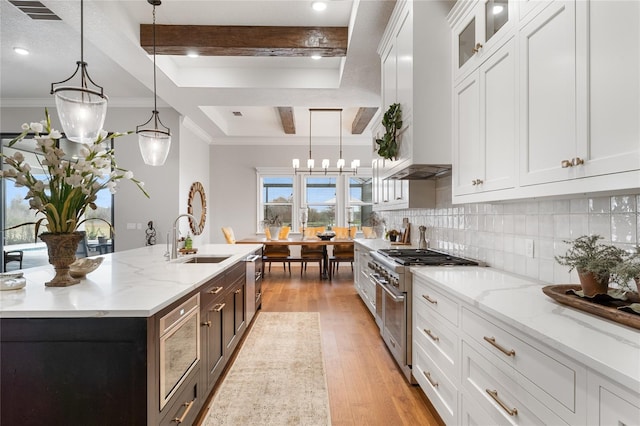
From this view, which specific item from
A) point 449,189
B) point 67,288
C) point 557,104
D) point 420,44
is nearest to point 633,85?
point 557,104

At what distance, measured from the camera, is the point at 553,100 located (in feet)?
4.59

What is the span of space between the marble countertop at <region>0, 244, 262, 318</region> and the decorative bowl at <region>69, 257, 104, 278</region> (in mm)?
54

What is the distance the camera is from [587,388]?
91 centimetres

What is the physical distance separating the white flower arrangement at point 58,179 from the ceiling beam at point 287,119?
13.5 ft

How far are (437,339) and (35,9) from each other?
4.47m

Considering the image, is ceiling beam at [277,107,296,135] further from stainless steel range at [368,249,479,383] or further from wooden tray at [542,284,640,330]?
wooden tray at [542,284,640,330]

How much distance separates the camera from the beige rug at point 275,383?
201 cm

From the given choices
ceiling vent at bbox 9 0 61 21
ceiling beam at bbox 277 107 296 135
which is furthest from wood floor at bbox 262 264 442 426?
ceiling vent at bbox 9 0 61 21

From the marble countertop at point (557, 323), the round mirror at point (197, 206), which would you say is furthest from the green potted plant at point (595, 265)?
the round mirror at point (197, 206)

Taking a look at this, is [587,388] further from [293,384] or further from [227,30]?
[227,30]

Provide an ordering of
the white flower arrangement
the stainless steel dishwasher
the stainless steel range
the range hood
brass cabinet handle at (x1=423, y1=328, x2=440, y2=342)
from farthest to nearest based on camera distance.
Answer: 1. the stainless steel dishwasher
2. the range hood
3. the stainless steel range
4. brass cabinet handle at (x1=423, y1=328, x2=440, y2=342)
5. the white flower arrangement

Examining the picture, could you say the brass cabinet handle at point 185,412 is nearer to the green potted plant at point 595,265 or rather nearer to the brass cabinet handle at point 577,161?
the green potted plant at point 595,265

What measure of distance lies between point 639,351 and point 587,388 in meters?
0.17

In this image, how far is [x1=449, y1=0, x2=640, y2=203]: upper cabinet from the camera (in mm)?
1085
